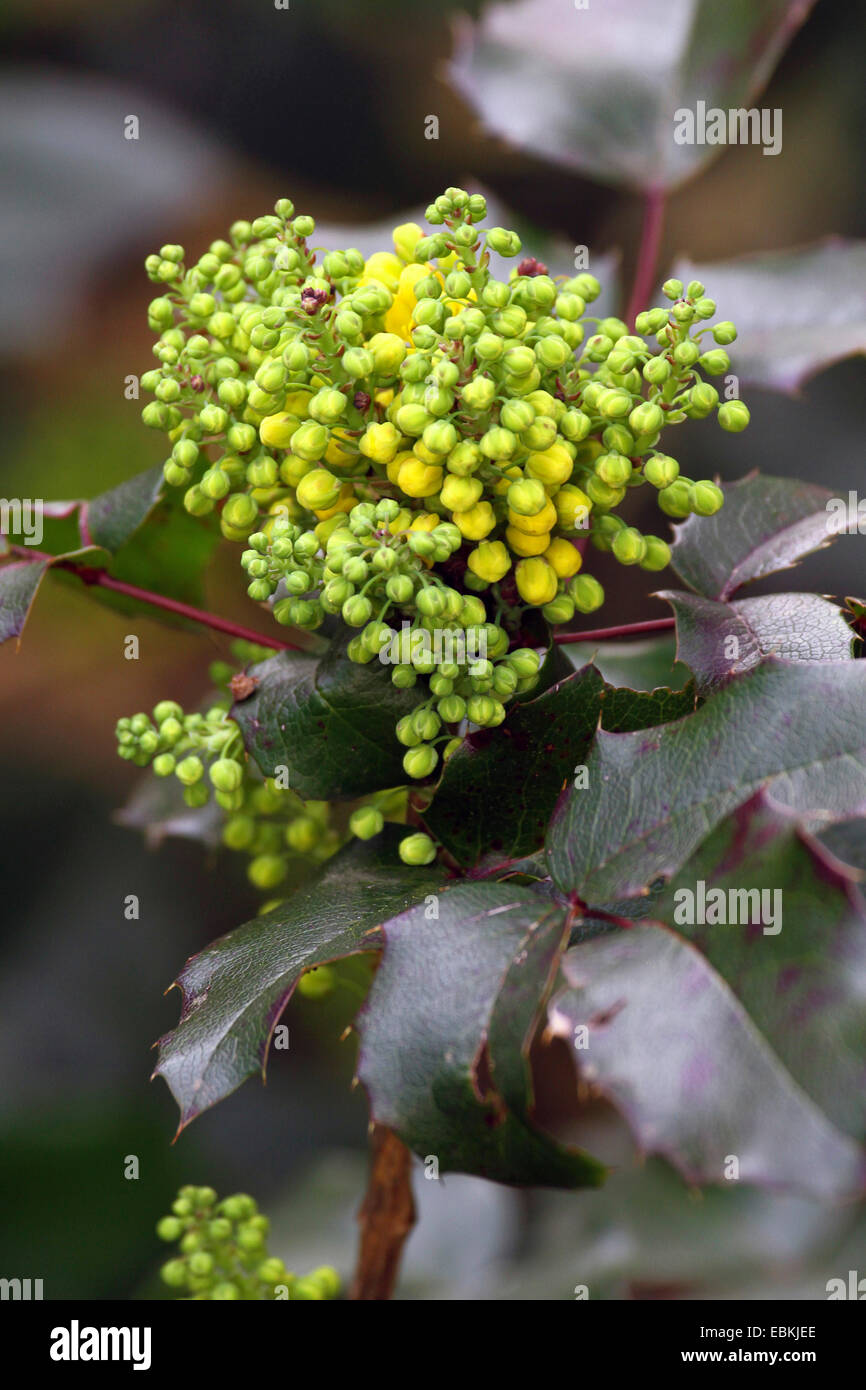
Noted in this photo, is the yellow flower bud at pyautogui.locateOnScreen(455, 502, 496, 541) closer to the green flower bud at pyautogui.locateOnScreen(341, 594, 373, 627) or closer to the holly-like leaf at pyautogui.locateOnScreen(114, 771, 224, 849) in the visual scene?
the green flower bud at pyautogui.locateOnScreen(341, 594, 373, 627)

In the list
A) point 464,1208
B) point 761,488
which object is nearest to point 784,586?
point 761,488

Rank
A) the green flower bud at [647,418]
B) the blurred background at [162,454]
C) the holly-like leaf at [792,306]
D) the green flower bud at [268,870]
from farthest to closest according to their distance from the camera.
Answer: the blurred background at [162,454]
the holly-like leaf at [792,306]
the green flower bud at [268,870]
the green flower bud at [647,418]

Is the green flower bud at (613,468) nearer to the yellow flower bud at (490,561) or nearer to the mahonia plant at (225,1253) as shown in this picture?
the yellow flower bud at (490,561)

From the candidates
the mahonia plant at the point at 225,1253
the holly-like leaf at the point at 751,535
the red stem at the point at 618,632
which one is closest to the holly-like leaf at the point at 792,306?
the holly-like leaf at the point at 751,535

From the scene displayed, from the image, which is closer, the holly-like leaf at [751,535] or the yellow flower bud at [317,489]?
the yellow flower bud at [317,489]

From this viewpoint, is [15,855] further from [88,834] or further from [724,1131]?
[724,1131]

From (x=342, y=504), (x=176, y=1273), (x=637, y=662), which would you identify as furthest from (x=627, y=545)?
(x=176, y=1273)
